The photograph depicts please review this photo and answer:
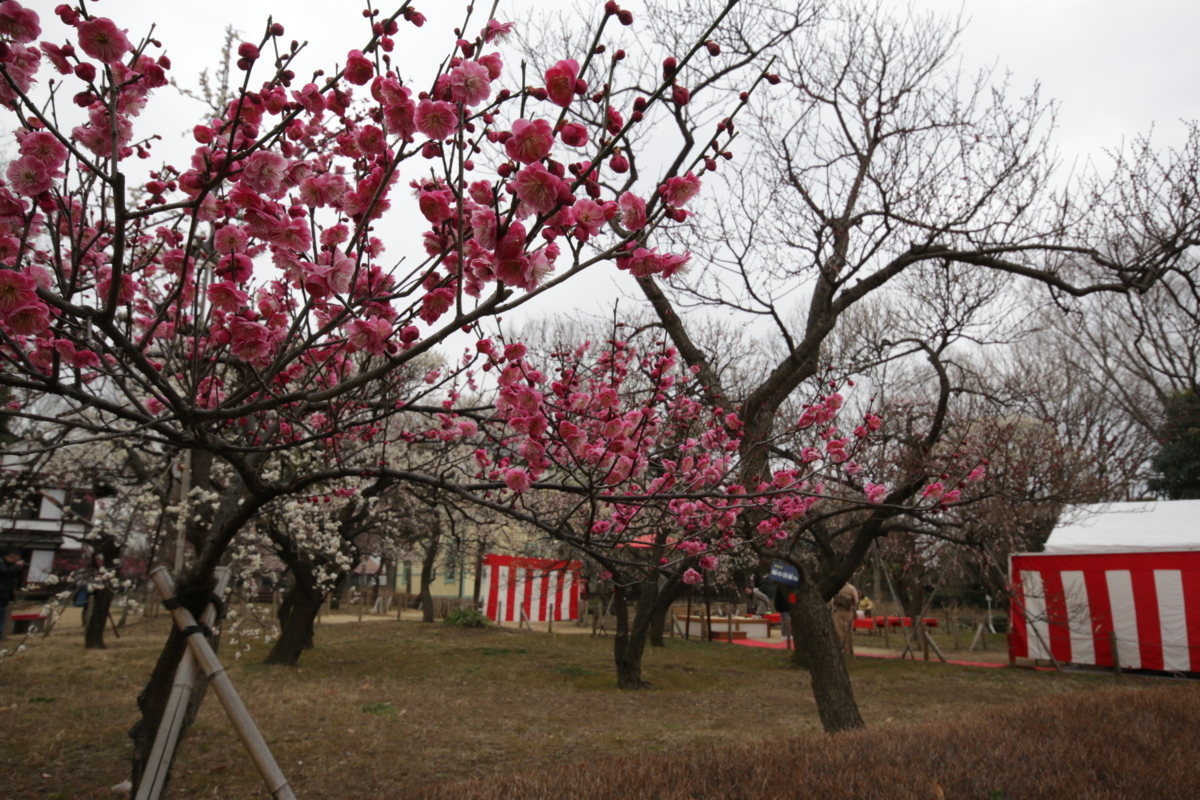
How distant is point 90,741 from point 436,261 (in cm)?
621

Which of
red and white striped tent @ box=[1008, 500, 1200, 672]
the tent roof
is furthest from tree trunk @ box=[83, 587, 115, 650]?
the tent roof

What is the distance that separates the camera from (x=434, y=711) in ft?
25.3

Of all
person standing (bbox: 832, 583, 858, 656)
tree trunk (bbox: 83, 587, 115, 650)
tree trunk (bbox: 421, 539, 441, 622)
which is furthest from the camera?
tree trunk (bbox: 421, 539, 441, 622)

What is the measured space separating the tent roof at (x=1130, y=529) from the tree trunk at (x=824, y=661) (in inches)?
321

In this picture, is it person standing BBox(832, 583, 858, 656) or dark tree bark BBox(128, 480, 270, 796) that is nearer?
dark tree bark BBox(128, 480, 270, 796)

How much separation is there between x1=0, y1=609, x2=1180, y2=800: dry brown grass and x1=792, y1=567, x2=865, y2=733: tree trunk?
0.25 meters

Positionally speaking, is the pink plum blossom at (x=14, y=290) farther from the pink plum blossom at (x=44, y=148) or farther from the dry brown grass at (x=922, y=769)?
the dry brown grass at (x=922, y=769)

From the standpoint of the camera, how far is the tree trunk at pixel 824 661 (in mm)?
5738

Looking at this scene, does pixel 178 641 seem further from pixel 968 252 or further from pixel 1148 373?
pixel 1148 373

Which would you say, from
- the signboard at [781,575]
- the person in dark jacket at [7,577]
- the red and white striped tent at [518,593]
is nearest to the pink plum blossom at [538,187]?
the signboard at [781,575]

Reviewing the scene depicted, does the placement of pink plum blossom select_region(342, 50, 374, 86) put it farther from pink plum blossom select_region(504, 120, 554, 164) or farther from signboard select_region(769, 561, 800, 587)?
signboard select_region(769, 561, 800, 587)

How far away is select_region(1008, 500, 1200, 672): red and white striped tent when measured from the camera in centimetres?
1130

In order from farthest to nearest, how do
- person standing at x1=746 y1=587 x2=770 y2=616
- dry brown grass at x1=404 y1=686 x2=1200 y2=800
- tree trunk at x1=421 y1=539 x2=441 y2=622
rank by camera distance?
1. person standing at x1=746 y1=587 x2=770 y2=616
2. tree trunk at x1=421 y1=539 x2=441 y2=622
3. dry brown grass at x1=404 y1=686 x2=1200 y2=800

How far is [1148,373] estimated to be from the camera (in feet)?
56.6
